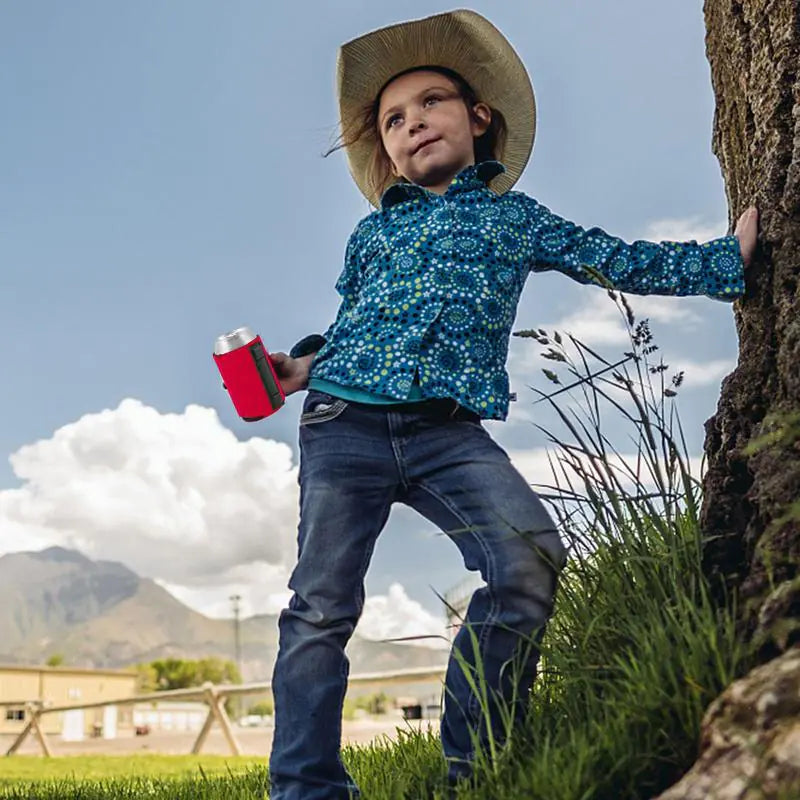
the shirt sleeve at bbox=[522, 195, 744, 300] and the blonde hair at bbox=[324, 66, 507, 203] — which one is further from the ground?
the blonde hair at bbox=[324, 66, 507, 203]

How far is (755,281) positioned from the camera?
87.1 inches

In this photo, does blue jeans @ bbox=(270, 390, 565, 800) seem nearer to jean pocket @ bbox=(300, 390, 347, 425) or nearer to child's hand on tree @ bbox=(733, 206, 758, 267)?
jean pocket @ bbox=(300, 390, 347, 425)

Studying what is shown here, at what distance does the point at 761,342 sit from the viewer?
Result: 83.1 inches

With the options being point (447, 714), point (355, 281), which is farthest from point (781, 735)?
point (355, 281)

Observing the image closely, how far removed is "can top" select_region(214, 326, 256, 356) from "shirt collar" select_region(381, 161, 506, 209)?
481 mm

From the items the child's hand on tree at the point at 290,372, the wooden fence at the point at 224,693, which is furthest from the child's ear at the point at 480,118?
the wooden fence at the point at 224,693

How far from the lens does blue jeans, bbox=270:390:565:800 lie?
81.8 inches

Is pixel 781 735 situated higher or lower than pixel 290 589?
lower

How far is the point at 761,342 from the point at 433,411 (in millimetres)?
676

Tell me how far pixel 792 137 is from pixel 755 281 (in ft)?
0.99

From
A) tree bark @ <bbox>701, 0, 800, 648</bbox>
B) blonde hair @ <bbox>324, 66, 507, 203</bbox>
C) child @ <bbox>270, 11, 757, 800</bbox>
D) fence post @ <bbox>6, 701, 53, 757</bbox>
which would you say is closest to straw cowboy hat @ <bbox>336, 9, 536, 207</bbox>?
blonde hair @ <bbox>324, 66, 507, 203</bbox>

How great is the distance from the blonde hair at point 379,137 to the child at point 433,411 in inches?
8.6

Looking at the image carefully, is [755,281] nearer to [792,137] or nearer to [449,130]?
[792,137]

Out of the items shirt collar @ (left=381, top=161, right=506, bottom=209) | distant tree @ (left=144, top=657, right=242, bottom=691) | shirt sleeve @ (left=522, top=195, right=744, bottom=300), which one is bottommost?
distant tree @ (left=144, top=657, right=242, bottom=691)
